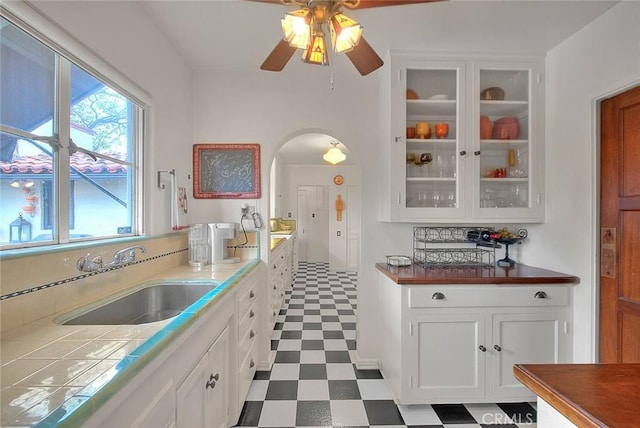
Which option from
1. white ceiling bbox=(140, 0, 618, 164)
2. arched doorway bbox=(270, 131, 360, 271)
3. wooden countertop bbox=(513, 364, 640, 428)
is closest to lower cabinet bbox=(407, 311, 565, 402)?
wooden countertop bbox=(513, 364, 640, 428)

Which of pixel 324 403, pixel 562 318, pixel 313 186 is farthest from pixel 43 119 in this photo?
pixel 313 186

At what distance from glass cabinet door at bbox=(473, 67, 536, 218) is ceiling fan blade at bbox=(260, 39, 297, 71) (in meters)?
1.46

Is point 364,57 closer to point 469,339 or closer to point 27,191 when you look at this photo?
point 27,191

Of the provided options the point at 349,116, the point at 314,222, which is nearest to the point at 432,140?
the point at 349,116

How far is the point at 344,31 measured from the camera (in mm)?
1157

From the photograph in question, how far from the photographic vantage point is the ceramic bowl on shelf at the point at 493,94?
6.73 feet

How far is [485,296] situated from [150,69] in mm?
2527

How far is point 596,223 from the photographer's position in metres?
1.63

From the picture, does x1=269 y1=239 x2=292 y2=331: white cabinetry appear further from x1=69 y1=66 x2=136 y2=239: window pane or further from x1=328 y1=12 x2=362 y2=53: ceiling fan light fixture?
x1=328 y1=12 x2=362 y2=53: ceiling fan light fixture

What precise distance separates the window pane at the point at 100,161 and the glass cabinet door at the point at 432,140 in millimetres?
1826

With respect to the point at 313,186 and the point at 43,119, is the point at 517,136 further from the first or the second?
the point at 313,186

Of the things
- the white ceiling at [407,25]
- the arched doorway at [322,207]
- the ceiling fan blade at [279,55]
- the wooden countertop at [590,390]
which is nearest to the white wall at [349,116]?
the white ceiling at [407,25]

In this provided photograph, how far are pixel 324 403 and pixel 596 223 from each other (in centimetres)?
201

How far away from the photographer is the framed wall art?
2281mm
